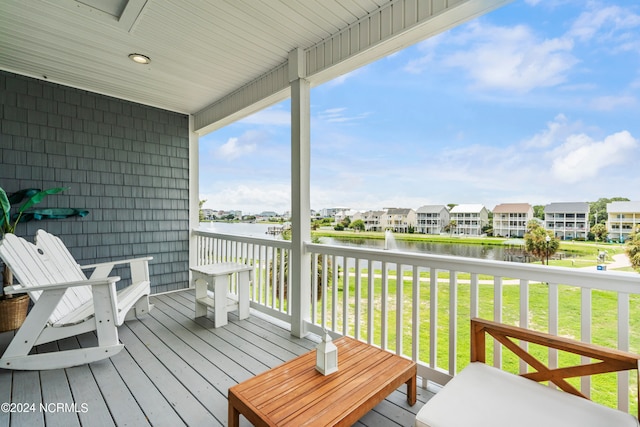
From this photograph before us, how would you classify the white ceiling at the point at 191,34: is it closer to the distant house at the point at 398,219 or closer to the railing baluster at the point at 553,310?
the distant house at the point at 398,219

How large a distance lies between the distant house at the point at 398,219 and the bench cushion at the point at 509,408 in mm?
1236

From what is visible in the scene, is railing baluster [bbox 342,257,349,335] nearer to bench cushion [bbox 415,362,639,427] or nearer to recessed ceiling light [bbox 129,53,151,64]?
bench cushion [bbox 415,362,639,427]

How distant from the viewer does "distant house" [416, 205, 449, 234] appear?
226 cm

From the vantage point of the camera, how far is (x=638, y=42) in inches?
61.0

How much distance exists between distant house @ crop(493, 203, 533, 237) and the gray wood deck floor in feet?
4.17

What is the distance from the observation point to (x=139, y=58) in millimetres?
3166

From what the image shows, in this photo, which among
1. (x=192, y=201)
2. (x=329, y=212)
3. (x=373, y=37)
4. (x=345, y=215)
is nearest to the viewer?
(x=373, y=37)

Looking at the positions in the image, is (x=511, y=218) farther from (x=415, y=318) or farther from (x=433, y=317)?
(x=415, y=318)

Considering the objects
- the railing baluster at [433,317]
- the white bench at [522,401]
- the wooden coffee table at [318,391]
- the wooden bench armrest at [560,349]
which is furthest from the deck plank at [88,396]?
the wooden bench armrest at [560,349]

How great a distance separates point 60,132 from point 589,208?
5.34 metres

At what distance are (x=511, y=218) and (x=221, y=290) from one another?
112 inches

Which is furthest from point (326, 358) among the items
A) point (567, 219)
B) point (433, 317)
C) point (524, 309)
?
point (567, 219)

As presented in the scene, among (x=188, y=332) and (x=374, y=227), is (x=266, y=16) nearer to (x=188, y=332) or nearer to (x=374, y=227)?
(x=374, y=227)

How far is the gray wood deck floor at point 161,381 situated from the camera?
6.09 ft
